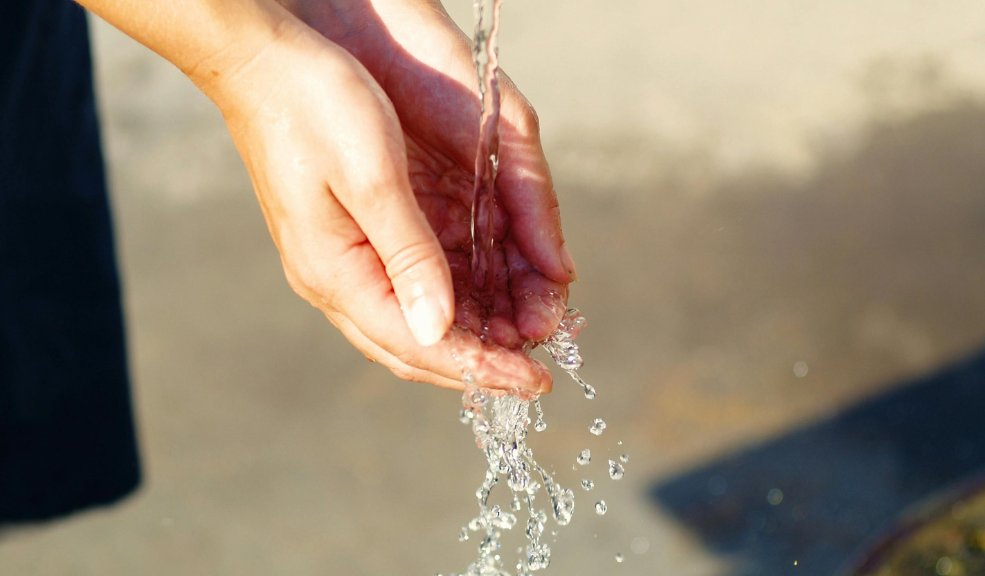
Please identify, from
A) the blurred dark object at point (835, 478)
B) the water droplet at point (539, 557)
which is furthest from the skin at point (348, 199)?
the blurred dark object at point (835, 478)

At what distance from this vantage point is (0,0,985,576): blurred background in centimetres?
214

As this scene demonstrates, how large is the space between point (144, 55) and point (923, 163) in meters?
2.17

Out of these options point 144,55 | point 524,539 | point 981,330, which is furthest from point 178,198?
point 981,330

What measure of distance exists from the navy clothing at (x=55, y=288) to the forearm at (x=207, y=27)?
1.23 ft

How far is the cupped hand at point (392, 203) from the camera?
1146mm

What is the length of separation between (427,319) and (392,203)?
0.13m

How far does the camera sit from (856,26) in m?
3.09

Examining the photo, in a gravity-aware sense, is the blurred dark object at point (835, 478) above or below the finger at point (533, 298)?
below

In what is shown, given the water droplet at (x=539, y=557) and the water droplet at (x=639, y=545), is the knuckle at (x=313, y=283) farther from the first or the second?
the water droplet at (x=639, y=545)

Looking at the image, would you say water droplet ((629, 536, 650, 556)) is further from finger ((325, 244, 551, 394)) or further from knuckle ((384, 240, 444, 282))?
knuckle ((384, 240, 444, 282))

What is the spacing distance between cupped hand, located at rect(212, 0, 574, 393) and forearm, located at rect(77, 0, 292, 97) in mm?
14

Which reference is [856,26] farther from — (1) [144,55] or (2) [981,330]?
(1) [144,55]

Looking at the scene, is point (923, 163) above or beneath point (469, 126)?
beneath

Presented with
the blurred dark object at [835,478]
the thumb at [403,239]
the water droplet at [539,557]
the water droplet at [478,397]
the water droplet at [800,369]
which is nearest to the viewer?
the thumb at [403,239]
